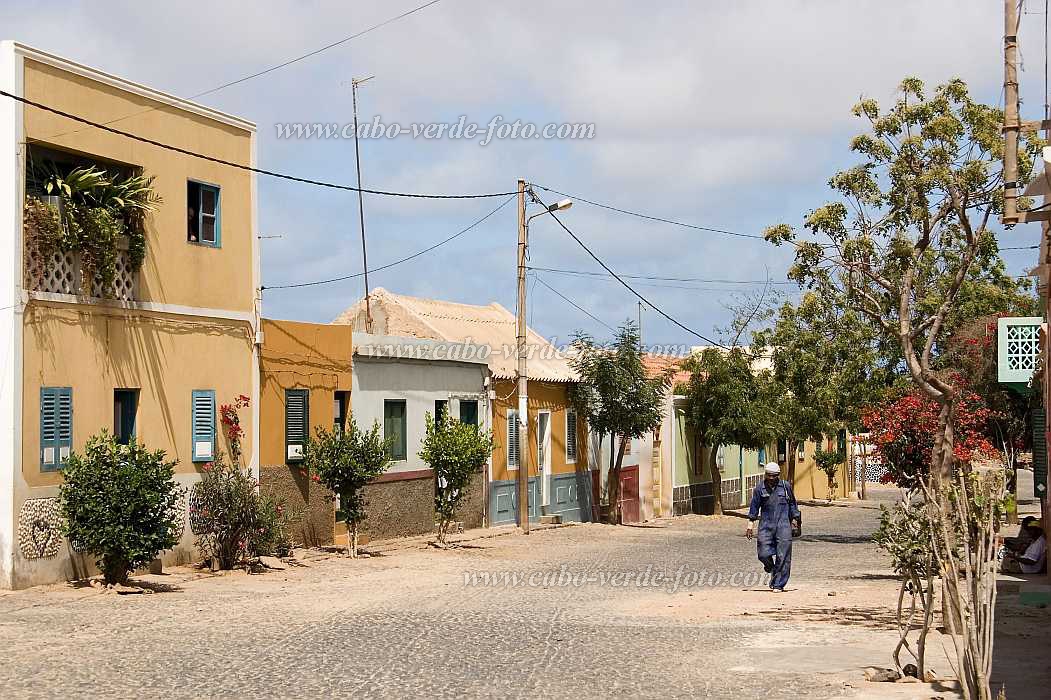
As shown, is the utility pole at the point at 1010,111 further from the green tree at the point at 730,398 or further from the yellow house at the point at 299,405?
the green tree at the point at 730,398

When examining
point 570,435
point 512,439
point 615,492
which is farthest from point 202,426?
point 615,492

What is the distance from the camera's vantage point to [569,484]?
3331 cm

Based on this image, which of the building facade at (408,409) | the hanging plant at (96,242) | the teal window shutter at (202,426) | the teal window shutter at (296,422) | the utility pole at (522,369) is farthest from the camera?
the utility pole at (522,369)

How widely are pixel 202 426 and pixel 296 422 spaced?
278cm

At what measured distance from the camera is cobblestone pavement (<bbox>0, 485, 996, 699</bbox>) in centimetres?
981

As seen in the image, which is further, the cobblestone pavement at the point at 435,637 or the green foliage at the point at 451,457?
the green foliage at the point at 451,457

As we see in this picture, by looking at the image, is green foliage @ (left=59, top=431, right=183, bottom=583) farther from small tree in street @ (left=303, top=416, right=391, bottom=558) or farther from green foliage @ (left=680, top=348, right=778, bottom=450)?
green foliage @ (left=680, top=348, right=778, bottom=450)

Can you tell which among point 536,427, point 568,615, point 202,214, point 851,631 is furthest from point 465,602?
point 536,427

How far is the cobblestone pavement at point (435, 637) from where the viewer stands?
9812mm

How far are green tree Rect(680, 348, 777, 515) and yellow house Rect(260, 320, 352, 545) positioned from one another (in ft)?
52.6

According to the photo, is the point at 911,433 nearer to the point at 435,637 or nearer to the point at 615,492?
the point at 615,492

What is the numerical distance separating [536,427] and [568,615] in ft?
57.0

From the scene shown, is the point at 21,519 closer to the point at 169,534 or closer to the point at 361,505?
the point at 169,534

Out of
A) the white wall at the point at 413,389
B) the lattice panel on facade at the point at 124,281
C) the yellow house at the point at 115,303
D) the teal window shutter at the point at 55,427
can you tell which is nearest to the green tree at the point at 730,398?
the white wall at the point at 413,389
